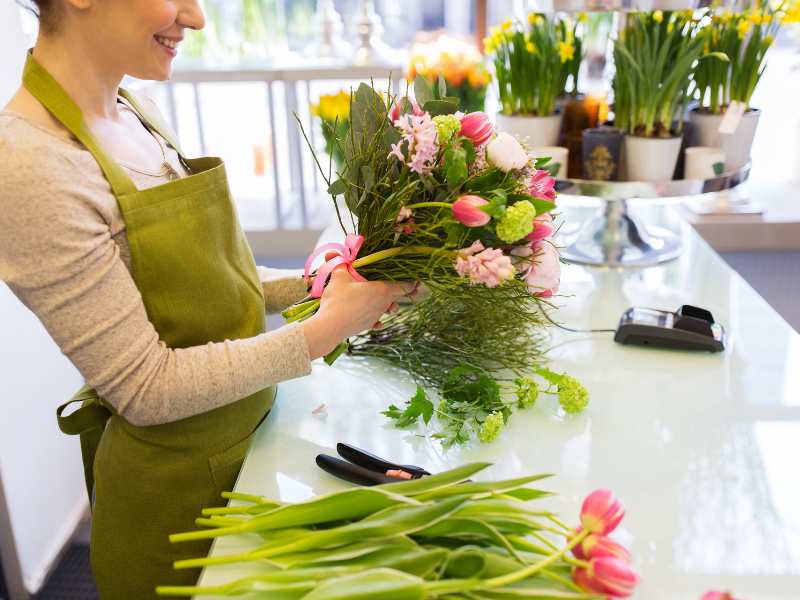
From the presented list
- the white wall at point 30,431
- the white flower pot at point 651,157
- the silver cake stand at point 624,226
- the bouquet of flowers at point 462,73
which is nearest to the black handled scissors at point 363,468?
the silver cake stand at point 624,226

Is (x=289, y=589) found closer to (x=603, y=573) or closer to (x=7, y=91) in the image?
(x=603, y=573)

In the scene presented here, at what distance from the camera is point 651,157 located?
1.61m

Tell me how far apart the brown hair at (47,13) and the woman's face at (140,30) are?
4cm

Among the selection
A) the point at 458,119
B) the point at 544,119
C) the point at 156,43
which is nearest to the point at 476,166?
the point at 458,119

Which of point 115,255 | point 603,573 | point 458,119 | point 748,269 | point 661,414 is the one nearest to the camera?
point 603,573

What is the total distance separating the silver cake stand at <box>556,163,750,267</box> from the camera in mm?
1580

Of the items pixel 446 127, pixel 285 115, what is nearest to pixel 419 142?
pixel 446 127

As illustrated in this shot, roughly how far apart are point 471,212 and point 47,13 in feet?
1.76

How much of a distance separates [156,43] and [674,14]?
111cm

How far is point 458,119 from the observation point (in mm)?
958

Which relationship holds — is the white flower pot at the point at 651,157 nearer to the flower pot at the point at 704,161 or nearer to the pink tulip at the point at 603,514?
the flower pot at the point at 704,161

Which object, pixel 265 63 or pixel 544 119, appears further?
pixel 265 63

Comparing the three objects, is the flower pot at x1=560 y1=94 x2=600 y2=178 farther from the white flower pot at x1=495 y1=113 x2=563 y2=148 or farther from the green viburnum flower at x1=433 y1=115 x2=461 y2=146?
the green viburnum flower at x1=433 y1=115 x2=461 y2=146

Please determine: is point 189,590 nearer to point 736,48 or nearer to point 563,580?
point 563,580
